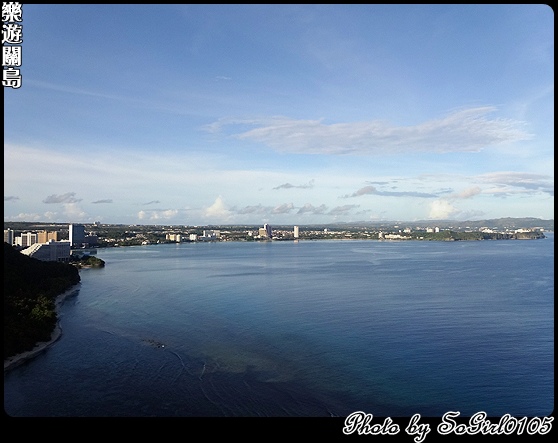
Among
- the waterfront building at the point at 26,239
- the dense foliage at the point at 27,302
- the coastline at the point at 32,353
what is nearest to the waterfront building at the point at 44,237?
the waterfront building at the point at 26,239

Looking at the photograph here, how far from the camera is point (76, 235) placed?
21500mm

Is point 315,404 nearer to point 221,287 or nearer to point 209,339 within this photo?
point 209,339

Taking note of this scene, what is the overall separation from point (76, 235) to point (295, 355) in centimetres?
2005

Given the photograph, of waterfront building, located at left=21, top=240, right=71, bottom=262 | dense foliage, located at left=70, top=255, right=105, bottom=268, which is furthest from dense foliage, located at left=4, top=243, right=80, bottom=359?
dense foliage, located at left=70, top=255, right=105, bottom=268

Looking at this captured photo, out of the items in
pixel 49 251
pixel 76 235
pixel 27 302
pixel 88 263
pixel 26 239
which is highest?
pixel 76 235

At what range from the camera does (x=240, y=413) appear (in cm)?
312

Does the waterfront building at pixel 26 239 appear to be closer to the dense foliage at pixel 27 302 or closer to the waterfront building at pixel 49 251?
the waterfront building at pixel 49 251

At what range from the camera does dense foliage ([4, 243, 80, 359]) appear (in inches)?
177

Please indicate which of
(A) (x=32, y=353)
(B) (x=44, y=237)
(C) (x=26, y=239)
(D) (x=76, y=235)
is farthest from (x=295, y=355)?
(D) (x=76, y=235)

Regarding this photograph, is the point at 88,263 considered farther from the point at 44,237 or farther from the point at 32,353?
the point at 32,353

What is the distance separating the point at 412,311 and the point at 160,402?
4.50 m

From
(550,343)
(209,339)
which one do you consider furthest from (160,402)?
(550,343)

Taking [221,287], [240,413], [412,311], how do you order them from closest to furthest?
1. [240,413]
2. [412,311]
3. [221,287]

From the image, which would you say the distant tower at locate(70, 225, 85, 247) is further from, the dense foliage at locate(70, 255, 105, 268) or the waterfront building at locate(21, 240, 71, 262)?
the dense foliage at locate(70, 255, 105, 268)
